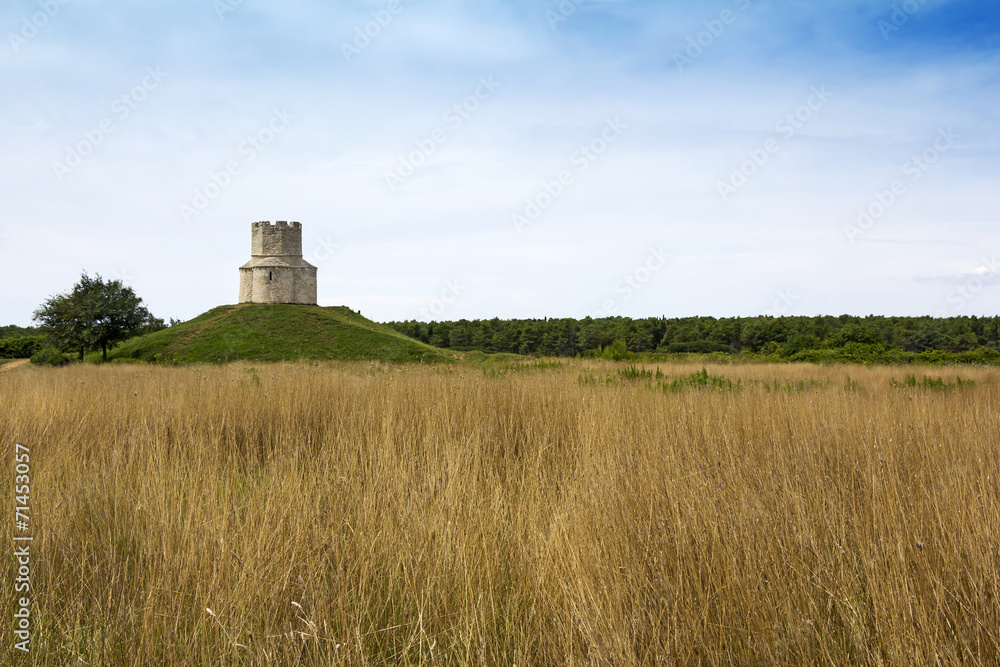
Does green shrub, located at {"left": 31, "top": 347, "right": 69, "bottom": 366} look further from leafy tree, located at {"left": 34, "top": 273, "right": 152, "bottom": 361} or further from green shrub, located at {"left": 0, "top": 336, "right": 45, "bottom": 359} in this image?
green shrub, located at {"left": 0, "top": 336, "right": 45, "bottom": 359}

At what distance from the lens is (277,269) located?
166 ft

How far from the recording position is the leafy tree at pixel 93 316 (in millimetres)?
34469

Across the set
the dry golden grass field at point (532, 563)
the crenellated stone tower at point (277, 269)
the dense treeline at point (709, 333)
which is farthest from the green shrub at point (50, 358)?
the dry golden grass field at point (532, 563)

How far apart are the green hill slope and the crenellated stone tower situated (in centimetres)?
219

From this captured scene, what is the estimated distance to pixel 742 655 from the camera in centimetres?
247

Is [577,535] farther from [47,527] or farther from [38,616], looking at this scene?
[47,527]

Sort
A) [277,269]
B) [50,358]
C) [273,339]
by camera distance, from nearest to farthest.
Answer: [50,358] < [273,339] < [277,269]

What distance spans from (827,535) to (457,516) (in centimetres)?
188

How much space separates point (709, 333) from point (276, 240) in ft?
150

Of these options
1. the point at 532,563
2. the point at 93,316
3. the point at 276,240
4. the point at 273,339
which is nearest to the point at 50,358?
the point at 93,316

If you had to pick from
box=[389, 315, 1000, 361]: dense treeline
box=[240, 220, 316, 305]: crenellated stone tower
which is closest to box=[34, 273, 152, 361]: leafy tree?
box=[240, 220, 316, 305]: crenellated stone tower

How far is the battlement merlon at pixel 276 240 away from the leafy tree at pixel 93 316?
50.5 ft

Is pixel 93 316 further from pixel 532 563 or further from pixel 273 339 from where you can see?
pixel 532 563

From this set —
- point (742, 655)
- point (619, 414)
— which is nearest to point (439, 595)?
point (742, 655)
